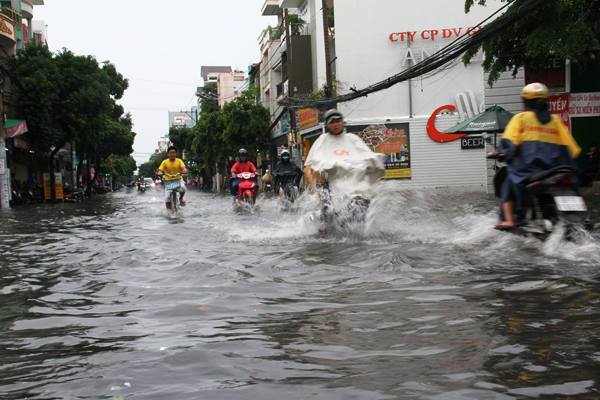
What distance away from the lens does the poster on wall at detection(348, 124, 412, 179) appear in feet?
91.0

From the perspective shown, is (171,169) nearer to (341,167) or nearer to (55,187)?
(341,167)

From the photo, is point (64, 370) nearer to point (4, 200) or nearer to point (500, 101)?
point (500, 101)

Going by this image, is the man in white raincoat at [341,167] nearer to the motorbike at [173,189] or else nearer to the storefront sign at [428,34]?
the motorbike at [173,189]

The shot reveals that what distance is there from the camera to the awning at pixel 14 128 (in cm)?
2881

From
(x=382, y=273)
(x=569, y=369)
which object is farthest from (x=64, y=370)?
(x=382, y=273)

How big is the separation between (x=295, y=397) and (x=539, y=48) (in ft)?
37.4

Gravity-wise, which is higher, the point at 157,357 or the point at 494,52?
the point at 494,52

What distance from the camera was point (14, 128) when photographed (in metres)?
29.1

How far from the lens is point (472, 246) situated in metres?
6.68

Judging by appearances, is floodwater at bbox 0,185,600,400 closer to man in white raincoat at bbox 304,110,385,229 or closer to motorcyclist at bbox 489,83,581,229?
motorcyclist at bbox 489,83,581,229

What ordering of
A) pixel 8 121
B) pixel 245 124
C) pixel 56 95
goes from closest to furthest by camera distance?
pixel 8 121, pixel 56 95, pixel 245 124

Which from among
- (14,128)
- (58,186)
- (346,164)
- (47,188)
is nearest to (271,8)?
(58,186)

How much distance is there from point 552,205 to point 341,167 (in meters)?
2.82

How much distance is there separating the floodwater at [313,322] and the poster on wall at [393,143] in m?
20.5
